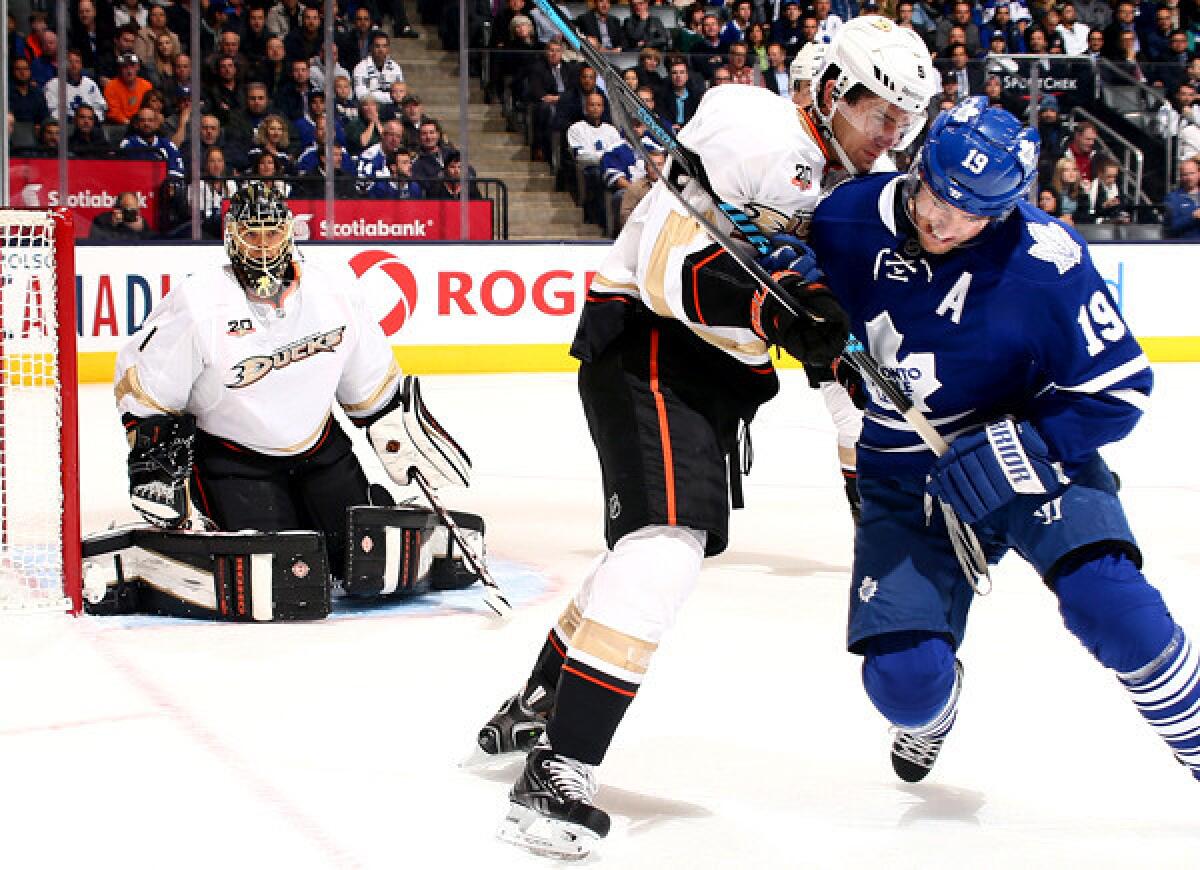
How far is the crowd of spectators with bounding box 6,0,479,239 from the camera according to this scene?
8.03 m

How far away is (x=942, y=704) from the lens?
2.34 metres

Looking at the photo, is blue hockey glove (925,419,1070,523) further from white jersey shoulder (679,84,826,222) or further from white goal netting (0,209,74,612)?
white goal netting (0,209,74,612)

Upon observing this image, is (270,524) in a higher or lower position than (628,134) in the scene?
lower

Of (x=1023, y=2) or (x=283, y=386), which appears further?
(x=1023, y=2)

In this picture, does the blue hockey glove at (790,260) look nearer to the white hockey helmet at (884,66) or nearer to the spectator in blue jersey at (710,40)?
the white hockey helmet at (884,66)

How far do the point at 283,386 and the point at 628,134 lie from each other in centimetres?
149

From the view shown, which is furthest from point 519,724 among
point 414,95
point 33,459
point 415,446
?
point 414,95

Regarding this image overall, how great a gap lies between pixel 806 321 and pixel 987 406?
12.8 inches

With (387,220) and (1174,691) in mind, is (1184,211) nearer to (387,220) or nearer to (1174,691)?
(387,220)

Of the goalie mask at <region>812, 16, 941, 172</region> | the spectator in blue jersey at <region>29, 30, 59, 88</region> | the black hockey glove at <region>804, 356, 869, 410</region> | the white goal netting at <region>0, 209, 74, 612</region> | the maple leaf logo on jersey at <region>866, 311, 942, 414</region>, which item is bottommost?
the white goal netting at <region>0, 209, 74, 612</region>

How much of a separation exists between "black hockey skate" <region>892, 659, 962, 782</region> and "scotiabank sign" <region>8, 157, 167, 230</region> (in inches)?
241

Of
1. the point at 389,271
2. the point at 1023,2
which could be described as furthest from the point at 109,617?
the point at 1023,2

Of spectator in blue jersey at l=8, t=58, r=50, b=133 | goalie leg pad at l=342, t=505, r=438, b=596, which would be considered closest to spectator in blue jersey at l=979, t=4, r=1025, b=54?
spectator in blue jersey at l=8, t=58, r=50, b=133

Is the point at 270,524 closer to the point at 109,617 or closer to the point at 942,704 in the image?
the point at 109,617
